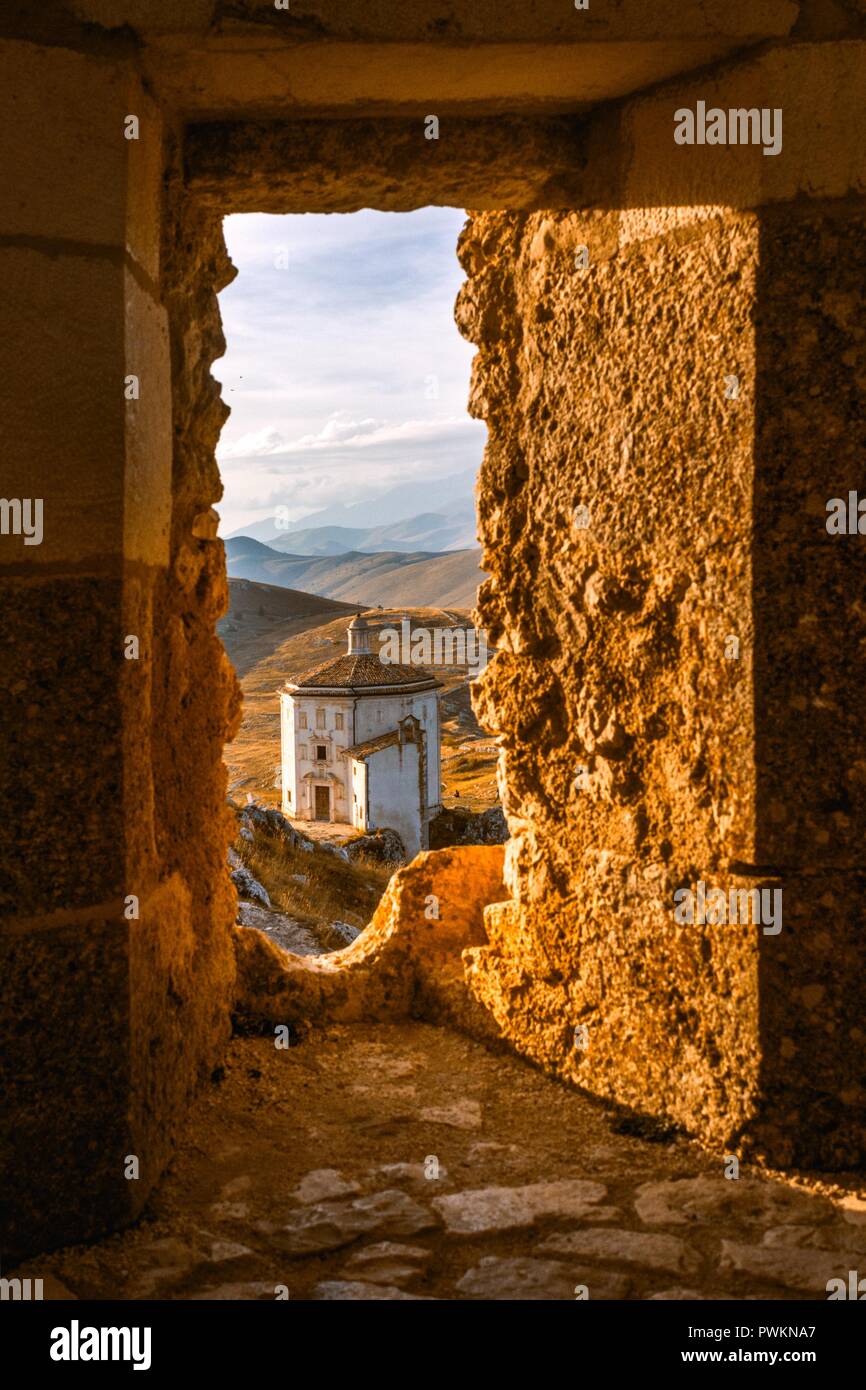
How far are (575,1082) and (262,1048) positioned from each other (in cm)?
98

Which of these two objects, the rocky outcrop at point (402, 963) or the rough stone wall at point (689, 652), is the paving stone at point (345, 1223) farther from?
the rocky outcrop at point (402, 963)

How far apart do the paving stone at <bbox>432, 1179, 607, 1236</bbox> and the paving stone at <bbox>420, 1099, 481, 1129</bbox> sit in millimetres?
349

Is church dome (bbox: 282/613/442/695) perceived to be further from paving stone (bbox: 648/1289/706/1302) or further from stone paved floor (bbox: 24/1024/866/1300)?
paving stone (bbox: 648/1289/706/1302)

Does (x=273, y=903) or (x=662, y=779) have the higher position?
(x=662, y=779)

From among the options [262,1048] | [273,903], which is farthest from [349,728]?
[262,1048]

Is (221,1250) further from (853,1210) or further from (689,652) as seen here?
(689,652)

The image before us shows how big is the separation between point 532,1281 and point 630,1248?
24cm

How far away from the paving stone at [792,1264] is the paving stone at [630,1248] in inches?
3.5

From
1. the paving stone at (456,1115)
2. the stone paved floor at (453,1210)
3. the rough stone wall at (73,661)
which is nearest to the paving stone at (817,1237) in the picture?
the stone paved floor at (453,1210)

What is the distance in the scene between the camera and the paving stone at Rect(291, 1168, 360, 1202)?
2574 mm

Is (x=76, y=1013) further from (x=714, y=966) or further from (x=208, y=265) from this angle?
(x=208, y=265)

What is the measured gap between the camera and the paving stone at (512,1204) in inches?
96.4

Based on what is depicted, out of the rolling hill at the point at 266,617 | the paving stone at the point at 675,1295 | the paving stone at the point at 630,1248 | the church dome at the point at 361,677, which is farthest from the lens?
the rolling hill at the point at 266,617

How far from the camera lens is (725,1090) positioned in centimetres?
265
